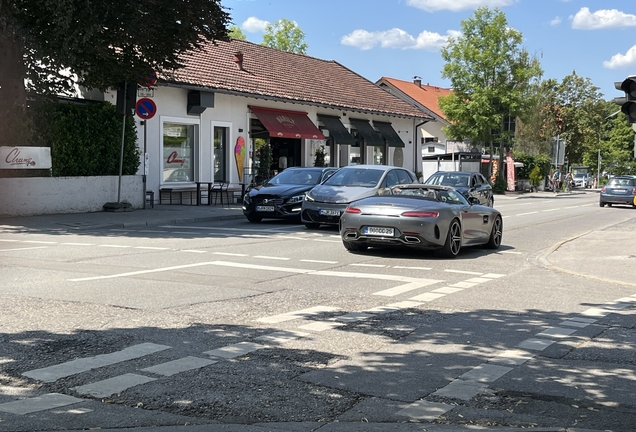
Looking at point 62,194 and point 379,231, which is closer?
point 379,231

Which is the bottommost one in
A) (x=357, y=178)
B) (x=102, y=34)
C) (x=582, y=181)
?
(x=582, y=181)

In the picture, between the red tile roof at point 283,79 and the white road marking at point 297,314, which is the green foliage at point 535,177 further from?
the white road marking at point 297,314

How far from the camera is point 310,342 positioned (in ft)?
22.6

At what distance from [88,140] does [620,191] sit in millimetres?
25168

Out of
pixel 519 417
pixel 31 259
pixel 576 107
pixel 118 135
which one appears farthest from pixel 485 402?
pixel 576 107

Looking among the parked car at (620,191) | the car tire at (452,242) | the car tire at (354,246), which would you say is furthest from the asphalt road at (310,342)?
the parked car at (620,191)

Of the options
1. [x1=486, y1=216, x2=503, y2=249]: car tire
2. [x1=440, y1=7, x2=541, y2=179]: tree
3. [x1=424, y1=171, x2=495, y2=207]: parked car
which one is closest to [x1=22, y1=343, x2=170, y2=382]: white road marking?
[x1=486, y1=216, x2=503, y2=249]: car tire

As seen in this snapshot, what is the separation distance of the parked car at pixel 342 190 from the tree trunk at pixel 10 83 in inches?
312

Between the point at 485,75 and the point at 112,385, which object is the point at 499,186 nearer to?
the point at 485,75

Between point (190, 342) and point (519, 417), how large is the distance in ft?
9.83

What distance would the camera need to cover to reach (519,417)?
16.1ft

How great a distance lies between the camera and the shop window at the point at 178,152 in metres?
28.9

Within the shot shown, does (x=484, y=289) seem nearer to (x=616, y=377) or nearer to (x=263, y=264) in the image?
(x=263, y=264)

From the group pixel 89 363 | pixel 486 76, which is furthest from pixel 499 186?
pixel 89 363
